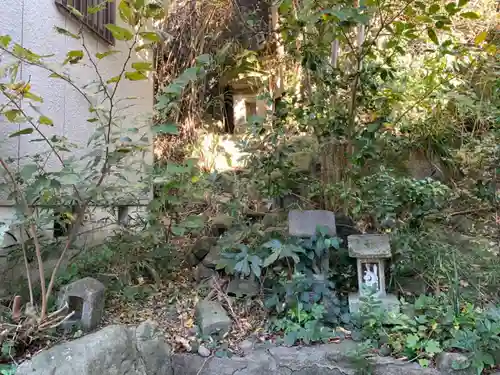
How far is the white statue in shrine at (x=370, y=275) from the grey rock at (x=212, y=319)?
957mm

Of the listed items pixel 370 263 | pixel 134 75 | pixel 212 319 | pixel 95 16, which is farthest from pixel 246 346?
pixel 95 16

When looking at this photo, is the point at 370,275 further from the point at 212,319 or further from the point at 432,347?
the point at 212,319

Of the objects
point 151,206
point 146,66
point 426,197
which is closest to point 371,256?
point 426,197

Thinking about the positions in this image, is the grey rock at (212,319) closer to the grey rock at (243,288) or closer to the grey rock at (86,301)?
the grey rock at (243,288)

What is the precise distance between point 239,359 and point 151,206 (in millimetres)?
1246

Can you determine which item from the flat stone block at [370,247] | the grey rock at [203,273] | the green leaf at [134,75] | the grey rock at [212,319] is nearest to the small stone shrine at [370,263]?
the flat stone block at [370,247]

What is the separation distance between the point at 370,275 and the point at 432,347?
59cm

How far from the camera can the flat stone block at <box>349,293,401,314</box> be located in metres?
2.38

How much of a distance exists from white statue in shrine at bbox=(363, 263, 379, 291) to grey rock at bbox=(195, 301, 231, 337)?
96 cm

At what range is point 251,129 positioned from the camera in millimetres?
3154

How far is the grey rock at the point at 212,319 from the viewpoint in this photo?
231 cm

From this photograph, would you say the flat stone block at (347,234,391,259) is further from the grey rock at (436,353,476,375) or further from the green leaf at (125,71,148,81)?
the green leaf at (125,71,148,81)

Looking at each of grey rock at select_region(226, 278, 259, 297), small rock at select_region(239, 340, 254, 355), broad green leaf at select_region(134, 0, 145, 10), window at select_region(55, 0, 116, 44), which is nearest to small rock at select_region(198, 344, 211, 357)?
small rock at select_region(239, 340, 254, 355)

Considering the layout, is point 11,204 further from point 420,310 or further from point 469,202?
point 469,202
